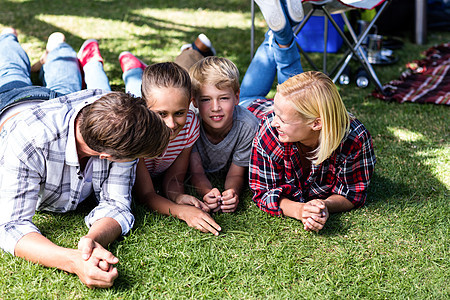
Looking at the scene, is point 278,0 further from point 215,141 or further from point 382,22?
point 382,22

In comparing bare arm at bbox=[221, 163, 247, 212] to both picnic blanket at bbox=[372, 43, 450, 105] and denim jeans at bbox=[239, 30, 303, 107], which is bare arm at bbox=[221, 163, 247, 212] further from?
picnic blanket at bbox=[372, 43, 450, 105]

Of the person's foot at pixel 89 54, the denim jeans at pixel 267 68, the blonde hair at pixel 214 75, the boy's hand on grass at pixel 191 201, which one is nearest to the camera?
the boy's hand on grass at pixel 191 201

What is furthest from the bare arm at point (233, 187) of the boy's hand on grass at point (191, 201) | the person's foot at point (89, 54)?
the person's foot at point (89, 54)

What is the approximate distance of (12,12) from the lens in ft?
21.2

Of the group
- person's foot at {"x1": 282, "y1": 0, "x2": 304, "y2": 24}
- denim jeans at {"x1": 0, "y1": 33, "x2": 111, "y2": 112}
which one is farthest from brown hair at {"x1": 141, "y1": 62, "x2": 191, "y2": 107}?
person's foot at {"x1": 282, "y1": 0, "x2": 304, "y2": 24}

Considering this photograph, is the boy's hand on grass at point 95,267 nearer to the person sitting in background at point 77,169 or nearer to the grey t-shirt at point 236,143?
the person sitting in background at point 77,169

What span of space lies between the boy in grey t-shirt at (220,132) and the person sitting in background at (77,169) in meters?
0.56

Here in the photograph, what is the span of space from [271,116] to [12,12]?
17.0ft

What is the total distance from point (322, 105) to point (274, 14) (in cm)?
113

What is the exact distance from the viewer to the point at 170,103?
2605 mm

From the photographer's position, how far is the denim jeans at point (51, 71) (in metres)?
3.39

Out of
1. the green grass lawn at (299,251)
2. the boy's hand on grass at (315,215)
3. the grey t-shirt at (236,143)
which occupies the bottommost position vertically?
the green grass lawn at (299,251)

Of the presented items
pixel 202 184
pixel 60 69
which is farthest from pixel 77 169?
pixel 60 69

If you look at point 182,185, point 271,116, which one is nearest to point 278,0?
point 271,116
